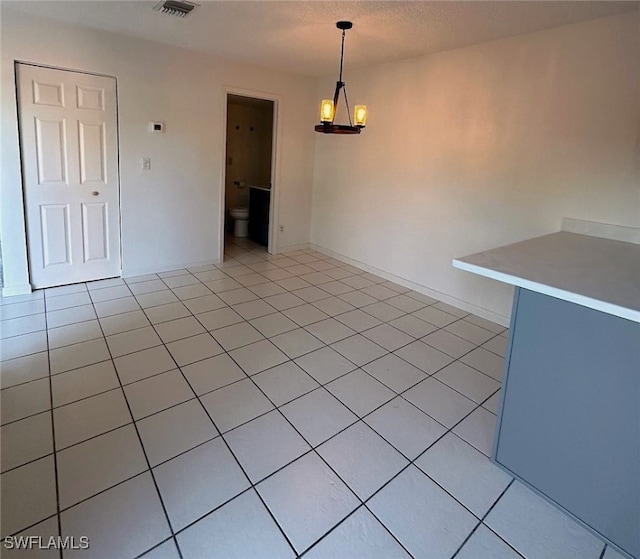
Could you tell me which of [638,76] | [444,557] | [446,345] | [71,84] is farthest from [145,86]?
[444,557]

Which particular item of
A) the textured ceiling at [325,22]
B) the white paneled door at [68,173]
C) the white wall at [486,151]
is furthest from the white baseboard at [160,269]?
the textured ceiling at [325,22]

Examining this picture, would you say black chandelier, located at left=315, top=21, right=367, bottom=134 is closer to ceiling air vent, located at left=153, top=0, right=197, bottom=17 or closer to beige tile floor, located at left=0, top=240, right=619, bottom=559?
ceiling air vent, located at left=153, top=0, right=197, bottom=17

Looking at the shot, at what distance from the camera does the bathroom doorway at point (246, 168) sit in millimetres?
5930

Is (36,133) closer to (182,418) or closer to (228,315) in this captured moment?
(228,315)

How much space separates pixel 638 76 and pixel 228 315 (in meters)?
3.40

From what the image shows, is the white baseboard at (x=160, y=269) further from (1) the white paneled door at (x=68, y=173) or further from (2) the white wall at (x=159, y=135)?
(1) the white paneled door at (x=68, y=173)

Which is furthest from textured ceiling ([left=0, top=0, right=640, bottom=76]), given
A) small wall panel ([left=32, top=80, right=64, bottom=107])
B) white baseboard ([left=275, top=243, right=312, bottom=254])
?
white baseboard ([left=275, top=243, right=312, bottom=254])

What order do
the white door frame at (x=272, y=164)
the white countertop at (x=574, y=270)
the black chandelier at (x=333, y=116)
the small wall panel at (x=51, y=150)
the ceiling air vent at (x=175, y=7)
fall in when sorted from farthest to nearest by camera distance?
the white door frame at (x=272, y=164), the small wall panel at (x=51, y=150), the black chandelier at (x=333, y=116), the ceiling air vent at (x=175, y=7), the white countertop at (x=574, y=270)

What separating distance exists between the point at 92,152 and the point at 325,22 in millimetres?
2465

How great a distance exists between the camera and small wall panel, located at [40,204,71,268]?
3.57m

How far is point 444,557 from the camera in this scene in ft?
4.62

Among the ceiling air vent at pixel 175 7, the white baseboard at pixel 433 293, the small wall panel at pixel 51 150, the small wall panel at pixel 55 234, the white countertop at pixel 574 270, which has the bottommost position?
the white baseboard at pixel 433 293

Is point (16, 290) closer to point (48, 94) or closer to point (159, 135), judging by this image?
point (48, 94)

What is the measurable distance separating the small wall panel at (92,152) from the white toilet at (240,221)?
243cm
